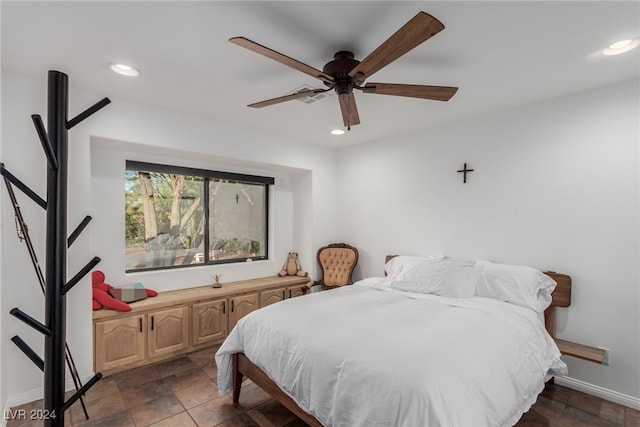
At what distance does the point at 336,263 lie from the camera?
4.48 metres

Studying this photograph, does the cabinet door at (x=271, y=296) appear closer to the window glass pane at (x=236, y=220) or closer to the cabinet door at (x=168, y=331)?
the window glass pane at (x=236, y=220)

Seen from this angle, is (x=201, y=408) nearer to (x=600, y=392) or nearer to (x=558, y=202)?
(x=600, y=392)

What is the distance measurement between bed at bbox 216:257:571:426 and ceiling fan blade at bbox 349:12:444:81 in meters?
1.58

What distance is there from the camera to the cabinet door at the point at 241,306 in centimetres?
371

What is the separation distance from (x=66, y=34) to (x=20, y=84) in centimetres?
94

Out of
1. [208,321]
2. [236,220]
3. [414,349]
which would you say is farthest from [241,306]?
[414,349]

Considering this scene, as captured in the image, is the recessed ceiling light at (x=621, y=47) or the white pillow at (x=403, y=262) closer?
the recessed ceiling light at (x=621, y=47)

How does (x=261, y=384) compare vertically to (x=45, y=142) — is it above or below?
below

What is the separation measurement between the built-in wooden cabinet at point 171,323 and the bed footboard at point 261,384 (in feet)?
3.66

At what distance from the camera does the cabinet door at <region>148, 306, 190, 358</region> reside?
10.3ft

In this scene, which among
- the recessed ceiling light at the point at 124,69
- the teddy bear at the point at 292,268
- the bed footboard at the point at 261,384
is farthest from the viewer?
the teddy bear at the point at 292,268

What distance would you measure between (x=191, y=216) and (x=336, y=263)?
79.6 inches

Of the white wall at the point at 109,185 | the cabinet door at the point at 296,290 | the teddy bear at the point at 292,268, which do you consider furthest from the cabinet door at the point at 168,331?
the teddy bear at the point at 292,268

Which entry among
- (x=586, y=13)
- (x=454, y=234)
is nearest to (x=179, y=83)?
(x=586, y=13)
